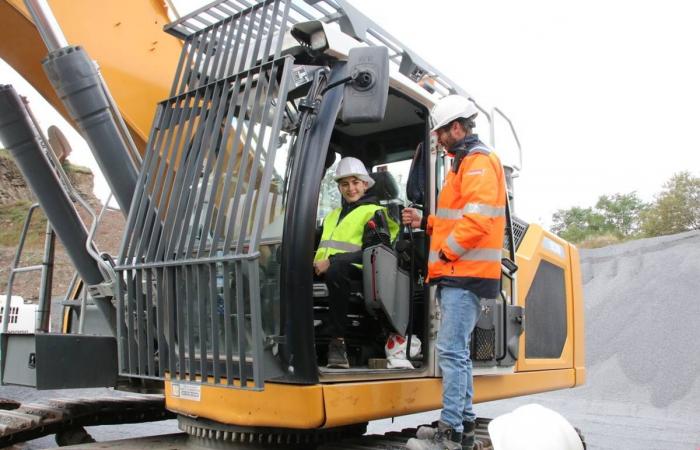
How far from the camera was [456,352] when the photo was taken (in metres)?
3.42

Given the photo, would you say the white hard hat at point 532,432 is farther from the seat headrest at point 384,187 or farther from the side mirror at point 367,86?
the seat headrest at point 384,187

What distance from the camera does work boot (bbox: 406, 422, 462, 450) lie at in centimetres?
324

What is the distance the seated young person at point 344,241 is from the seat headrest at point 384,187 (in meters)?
0.23

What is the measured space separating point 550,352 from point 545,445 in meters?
3.23

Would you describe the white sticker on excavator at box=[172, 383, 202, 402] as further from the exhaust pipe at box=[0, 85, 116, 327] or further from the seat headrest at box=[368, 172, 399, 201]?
the seat headrest at box=[368, 172, 399, 201]

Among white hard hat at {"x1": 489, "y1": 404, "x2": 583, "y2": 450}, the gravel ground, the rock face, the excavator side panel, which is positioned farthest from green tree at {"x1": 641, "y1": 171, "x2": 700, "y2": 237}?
white hard hat at {"x1": 489, "y1": 404, "x2": 583, "y2": 450}

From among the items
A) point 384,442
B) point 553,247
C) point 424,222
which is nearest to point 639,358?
point 553,247

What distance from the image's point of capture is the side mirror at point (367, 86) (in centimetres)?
305

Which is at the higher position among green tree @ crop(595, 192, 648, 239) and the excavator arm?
green tree @ crop(595, 192, 648, 239)

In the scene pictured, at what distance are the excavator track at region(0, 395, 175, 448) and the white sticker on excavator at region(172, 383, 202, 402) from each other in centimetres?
116

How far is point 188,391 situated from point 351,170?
1.71m

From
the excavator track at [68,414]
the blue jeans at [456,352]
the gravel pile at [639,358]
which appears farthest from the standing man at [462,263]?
the gravel pile at [639,358]

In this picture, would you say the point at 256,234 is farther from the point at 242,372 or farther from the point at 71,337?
the point at 71,337

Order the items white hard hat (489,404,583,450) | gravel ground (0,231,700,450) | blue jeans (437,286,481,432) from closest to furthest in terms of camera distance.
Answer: white hard hat (489,404,583,450)
blue jeans (437,286,481,432)
gravel ground (0,231,700,450)
